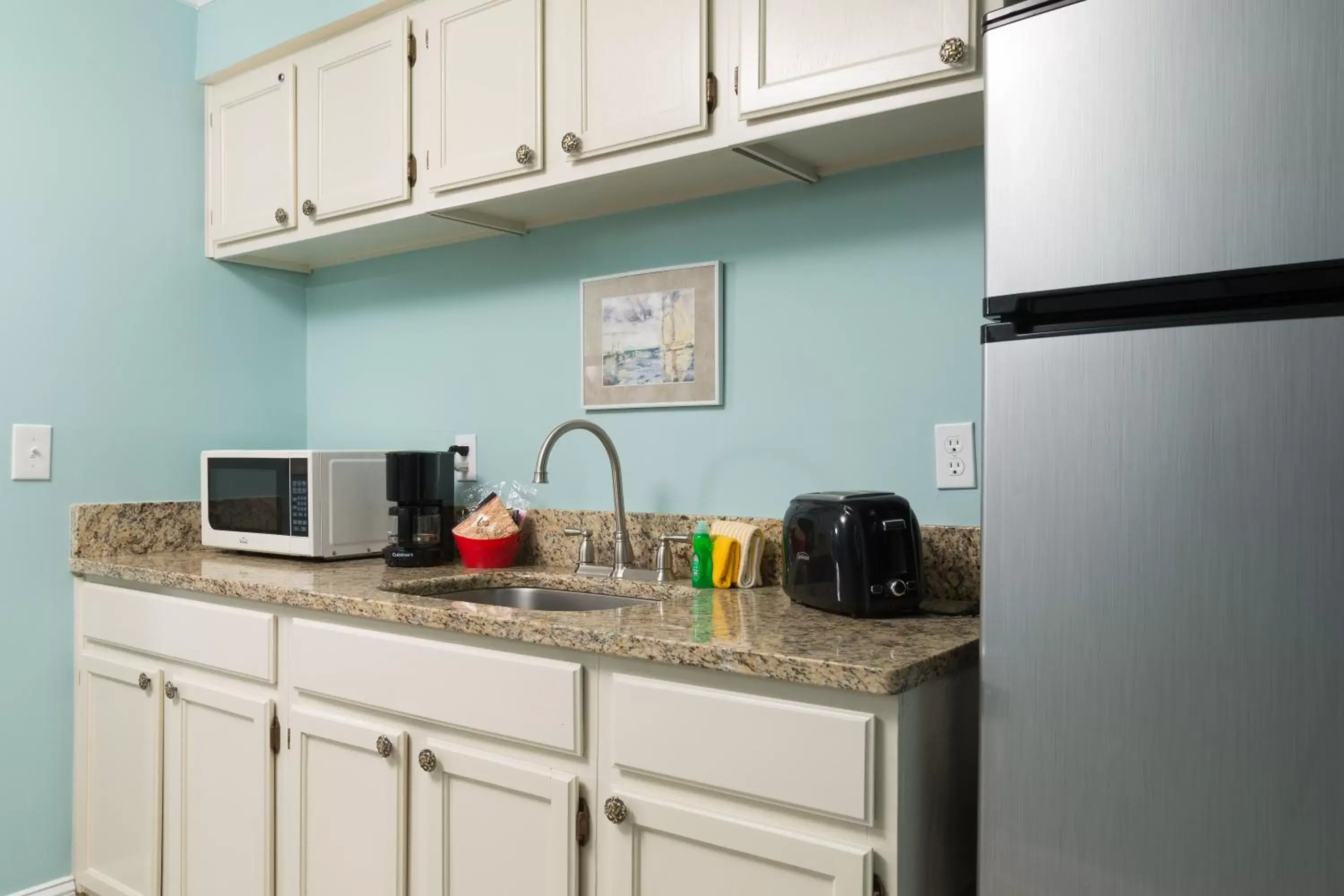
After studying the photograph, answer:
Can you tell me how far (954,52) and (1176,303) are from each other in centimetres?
62

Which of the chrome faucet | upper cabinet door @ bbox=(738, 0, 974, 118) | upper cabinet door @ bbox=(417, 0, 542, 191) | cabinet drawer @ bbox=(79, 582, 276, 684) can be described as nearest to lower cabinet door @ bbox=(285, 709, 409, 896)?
cabinet drawer @ bbox=(79, 582, 276, 684)

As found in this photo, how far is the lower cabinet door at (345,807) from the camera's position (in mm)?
1680

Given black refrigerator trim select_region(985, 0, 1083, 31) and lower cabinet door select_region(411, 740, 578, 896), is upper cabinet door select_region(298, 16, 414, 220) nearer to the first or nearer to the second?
lower cabinet door select_region(411, 740, 578, 896)

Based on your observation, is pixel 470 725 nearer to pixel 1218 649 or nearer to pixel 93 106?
pixel 1218 649

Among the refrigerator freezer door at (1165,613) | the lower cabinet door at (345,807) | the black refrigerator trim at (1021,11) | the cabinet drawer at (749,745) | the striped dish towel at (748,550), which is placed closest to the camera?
the refrigerator freezer door at (1165,613)

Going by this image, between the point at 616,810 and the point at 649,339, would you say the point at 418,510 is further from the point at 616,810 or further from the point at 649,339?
the point at 616,810

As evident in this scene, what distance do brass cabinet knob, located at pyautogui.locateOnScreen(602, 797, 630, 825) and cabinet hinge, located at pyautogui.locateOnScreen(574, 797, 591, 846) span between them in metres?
0.06

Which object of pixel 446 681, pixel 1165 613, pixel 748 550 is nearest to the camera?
pixel 1165 613

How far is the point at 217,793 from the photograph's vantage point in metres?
2.04

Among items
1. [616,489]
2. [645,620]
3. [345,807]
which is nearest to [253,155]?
[616,489]

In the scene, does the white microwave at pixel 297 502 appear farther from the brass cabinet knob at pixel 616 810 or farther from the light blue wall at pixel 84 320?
the brass cabinet knob at pixel 616 810

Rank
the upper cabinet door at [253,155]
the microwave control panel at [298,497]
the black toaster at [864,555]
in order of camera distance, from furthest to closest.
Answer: the upper cabinet door at [253,155]
the microwave control panel at [298,497]
the black toaster at [864,555]

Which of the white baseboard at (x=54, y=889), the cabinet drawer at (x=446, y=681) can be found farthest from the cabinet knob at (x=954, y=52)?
the white baseboard at (x=54, y=889)

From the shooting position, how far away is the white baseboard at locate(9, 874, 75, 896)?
7.71ft
